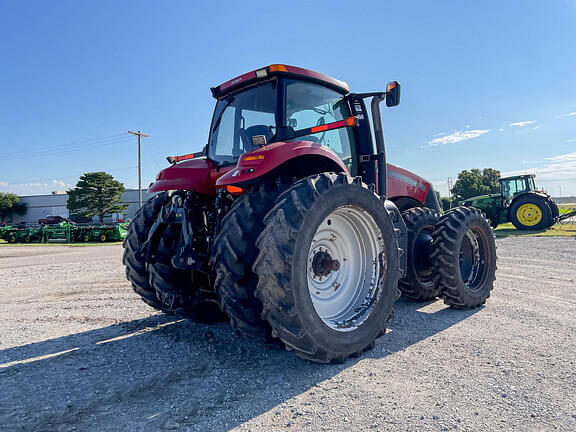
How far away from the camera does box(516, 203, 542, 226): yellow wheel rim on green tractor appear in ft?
56.9

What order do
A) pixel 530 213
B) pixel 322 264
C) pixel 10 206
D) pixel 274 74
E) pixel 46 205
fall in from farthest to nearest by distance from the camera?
1. pixel 46 205
2. pixel 10 206
3. pixel 530 213
4. pixel 274 74
5. pixel 322 264

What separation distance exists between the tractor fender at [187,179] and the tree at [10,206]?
71.3 m

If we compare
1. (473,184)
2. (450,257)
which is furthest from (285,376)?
(473,184)

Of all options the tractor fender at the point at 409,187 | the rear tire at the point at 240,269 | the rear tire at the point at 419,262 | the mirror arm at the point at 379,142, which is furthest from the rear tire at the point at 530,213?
the rear tire at the point at 240,269

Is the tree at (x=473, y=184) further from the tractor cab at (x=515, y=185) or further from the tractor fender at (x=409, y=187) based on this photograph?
the tractor fender at (x=409, y=187)

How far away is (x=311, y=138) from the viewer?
147 inches

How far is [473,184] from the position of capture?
54656 mm

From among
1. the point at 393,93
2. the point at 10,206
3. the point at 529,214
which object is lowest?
the point at 529,214

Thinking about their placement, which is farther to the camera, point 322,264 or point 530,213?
point 530,213

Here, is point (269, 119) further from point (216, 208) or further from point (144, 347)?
point (144, 347)

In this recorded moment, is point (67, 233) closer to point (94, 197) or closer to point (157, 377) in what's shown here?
point (157, 377)

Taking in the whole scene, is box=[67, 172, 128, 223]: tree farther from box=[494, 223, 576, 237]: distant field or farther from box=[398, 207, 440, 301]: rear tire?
box=[398, 207, 440, 301]: rear tire

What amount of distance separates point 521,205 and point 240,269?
61.2 feet

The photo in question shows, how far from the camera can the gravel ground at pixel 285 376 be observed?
2.13 meters
